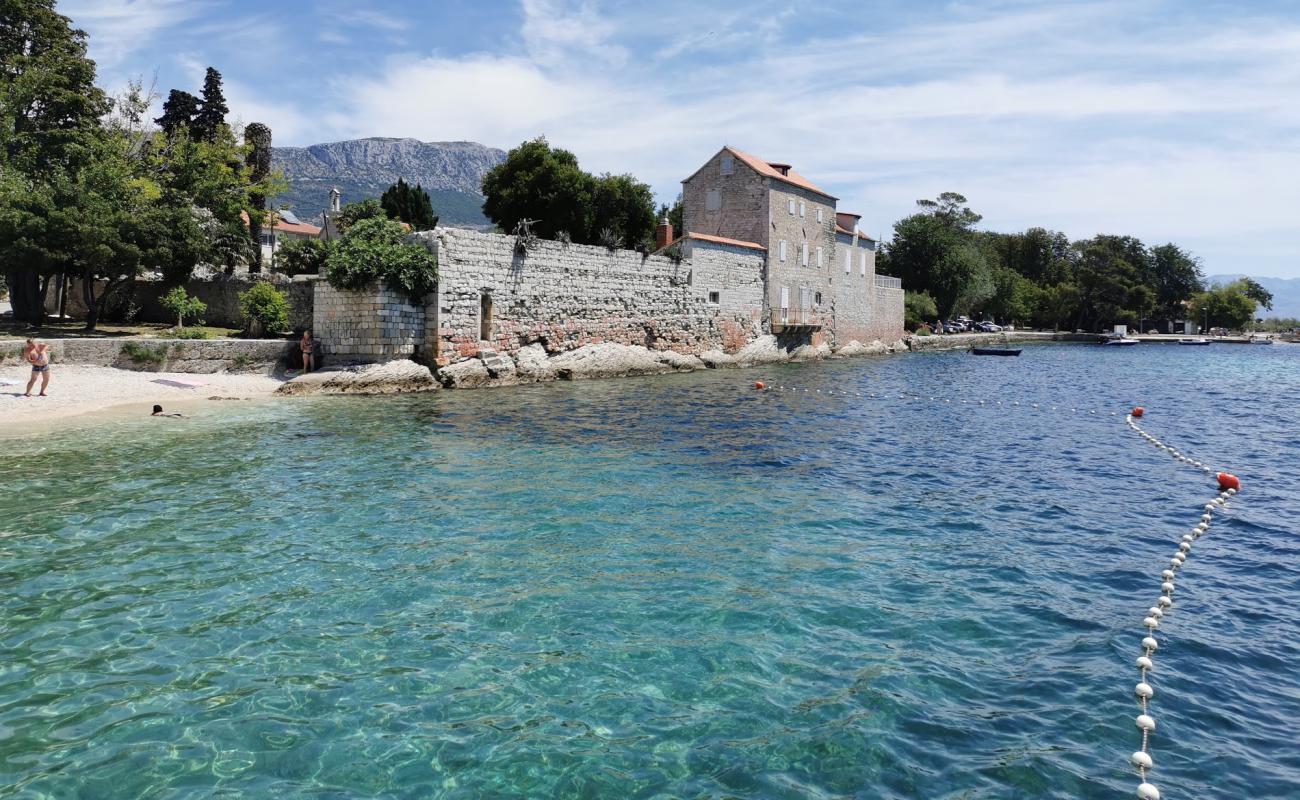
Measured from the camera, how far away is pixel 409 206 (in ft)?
146

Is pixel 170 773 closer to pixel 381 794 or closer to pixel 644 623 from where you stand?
pixel 381 794

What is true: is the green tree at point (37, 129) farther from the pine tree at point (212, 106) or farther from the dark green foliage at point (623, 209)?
the dark green foliage at point (623, 209)

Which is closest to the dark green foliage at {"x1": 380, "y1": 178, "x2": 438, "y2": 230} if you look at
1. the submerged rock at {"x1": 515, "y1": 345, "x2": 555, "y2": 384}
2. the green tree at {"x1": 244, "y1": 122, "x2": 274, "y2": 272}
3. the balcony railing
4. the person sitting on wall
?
the green tree at {"x1": 244, "y1": 122, "x2": 274, "y2": 272}

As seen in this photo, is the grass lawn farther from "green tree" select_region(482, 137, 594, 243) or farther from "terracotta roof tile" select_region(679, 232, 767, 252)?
"terracotta roof tile" select_region(679, 232, 767, 252)

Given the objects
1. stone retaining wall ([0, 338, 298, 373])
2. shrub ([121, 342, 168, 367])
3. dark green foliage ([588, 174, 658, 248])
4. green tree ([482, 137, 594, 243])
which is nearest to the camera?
stone retaining wall ([0, 338, 298, 373])

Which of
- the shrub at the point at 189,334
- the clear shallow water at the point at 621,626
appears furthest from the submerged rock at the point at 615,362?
the clear shallow water at the point at 621,626

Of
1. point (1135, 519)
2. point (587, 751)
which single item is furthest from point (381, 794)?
point (1135, 519)

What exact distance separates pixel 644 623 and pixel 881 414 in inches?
678

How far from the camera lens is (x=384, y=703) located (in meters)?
5.44

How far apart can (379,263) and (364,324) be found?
6.81 ft

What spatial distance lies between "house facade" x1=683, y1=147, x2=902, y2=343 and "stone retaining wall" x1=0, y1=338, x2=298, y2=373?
2673 cm

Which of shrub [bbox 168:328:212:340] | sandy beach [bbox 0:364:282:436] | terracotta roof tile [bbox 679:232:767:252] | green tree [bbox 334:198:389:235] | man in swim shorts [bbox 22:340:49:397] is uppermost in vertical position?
green tree [bbox 334:198:389:235]

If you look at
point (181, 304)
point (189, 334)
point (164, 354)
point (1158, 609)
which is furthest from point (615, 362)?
point (1158, 609)

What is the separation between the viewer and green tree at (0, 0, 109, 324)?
2406 centimetres
